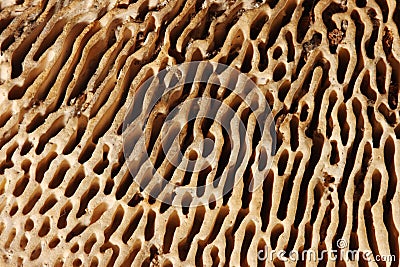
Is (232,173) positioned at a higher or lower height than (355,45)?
lower

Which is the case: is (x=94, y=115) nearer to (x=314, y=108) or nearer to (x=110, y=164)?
(x=110, y=164)

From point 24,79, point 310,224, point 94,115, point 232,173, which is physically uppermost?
point 24,79

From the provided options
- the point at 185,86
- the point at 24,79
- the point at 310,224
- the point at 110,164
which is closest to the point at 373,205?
the point at 310,224

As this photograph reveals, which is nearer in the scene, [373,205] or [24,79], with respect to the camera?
[373,205]

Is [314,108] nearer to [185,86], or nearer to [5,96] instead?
[185,86]

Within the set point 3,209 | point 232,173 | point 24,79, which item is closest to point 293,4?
point 232,173

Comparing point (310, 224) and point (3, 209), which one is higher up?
point (3, 209)
